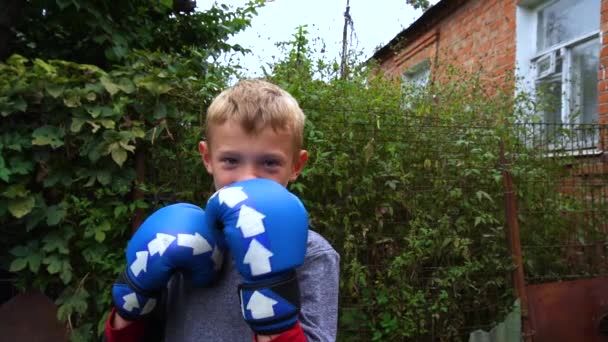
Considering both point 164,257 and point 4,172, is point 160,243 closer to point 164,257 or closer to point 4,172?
point 164,257

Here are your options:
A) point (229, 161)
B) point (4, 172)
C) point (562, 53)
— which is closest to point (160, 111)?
point (4, 172)

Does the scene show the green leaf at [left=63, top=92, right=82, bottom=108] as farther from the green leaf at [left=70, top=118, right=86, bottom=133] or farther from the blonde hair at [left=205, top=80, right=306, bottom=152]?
the blonde hair at [left=205, top=80, right=306, bottom=152]

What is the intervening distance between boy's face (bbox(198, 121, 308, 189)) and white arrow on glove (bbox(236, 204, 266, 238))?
16 cm

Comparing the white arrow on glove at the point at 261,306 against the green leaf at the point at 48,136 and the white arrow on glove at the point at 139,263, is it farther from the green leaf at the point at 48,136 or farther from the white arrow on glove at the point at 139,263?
the green leaf at the point at 48,136

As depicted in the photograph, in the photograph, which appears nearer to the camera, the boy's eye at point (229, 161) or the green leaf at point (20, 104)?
the boy's eye at point (229, 161)

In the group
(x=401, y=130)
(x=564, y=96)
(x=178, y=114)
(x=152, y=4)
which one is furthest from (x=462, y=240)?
(x=152, y=4)

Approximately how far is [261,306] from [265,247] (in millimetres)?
103

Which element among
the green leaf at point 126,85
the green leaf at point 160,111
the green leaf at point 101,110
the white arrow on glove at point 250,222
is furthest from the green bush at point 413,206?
the white arrow on glove at point 250,222

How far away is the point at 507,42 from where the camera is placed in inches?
207

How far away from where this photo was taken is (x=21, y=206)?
217 centimetres

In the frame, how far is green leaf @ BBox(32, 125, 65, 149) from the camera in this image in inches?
86.8

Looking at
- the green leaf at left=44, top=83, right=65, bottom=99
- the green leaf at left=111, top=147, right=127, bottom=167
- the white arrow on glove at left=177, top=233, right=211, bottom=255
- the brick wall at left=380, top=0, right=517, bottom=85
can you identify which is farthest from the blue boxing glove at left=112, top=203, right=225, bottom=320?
the brick wall at left=380, top=0, right=517, bottom=85

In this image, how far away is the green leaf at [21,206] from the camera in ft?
7.07

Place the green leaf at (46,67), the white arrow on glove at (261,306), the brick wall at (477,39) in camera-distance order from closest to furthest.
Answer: the white arrow on glove at (261,306) < the green leaf at (46,67) < the brick wall at (477,39)
